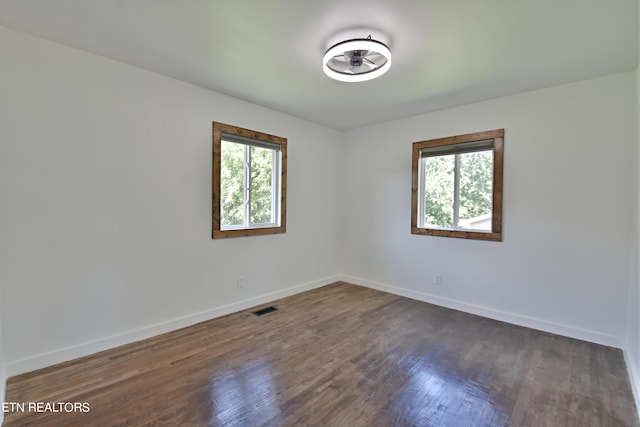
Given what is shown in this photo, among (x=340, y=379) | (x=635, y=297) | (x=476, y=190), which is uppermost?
(x=476, y=190)

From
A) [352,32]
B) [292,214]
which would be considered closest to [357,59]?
[352,32]

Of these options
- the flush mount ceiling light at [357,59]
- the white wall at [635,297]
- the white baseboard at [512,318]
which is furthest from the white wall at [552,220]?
the flush mount ceiling light at [357,59]

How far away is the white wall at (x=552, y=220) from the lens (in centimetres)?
270

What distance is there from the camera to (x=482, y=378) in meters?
2.20

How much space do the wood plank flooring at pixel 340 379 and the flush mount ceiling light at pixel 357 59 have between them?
237 centimetres

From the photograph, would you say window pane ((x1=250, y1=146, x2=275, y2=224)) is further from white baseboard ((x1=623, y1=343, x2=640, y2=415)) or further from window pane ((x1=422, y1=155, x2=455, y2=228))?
white baseboard ((x1=623, y1=343, x2=640, y2=415))

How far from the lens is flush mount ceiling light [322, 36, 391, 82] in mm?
2131

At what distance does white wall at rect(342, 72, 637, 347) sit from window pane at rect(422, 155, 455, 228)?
0.23 meters

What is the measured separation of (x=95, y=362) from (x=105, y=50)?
2485 millimetres

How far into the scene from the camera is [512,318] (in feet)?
10.6

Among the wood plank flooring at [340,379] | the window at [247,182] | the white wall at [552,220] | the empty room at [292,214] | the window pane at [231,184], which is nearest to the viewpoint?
the wood plank flooring at [340,379]

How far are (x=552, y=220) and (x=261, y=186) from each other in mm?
3251

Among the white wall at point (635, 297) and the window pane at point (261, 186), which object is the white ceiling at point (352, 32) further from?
the window pane at point (261, 186)

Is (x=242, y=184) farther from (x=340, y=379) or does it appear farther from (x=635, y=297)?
(x=635, y=297)
